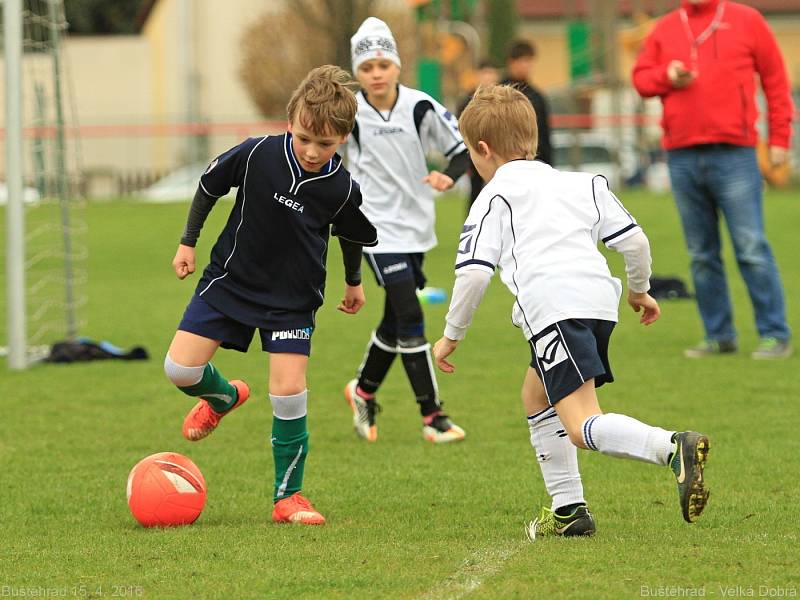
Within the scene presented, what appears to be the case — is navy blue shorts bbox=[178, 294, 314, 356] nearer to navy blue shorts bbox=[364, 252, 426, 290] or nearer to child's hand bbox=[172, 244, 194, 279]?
child's hand bbox=[172, 244, 194, 279]

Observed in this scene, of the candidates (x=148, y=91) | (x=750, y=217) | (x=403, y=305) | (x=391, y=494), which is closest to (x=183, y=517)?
(x=391, y=494)

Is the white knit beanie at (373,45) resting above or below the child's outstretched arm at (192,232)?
above

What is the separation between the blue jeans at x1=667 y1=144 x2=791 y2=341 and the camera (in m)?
9.57

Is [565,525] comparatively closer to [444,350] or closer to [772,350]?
[444,350]

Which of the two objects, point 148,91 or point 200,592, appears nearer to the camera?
point 200,592

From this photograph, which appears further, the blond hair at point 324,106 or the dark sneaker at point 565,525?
the blond hair at point 324,106

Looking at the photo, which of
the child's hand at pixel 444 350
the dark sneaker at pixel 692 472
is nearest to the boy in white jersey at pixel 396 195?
the child's hand at pixel 444 350

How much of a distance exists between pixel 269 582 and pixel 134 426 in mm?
3654

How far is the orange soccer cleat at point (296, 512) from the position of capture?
5453mm

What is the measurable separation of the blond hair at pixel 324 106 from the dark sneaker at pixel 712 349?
5420 millimetres

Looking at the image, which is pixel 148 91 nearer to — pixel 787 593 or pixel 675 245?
pixel 675 245

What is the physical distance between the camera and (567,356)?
470cm

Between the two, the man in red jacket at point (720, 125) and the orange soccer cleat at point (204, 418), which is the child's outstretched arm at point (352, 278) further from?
the man in red jacket at point (720, 125)

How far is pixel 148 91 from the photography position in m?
50.5
